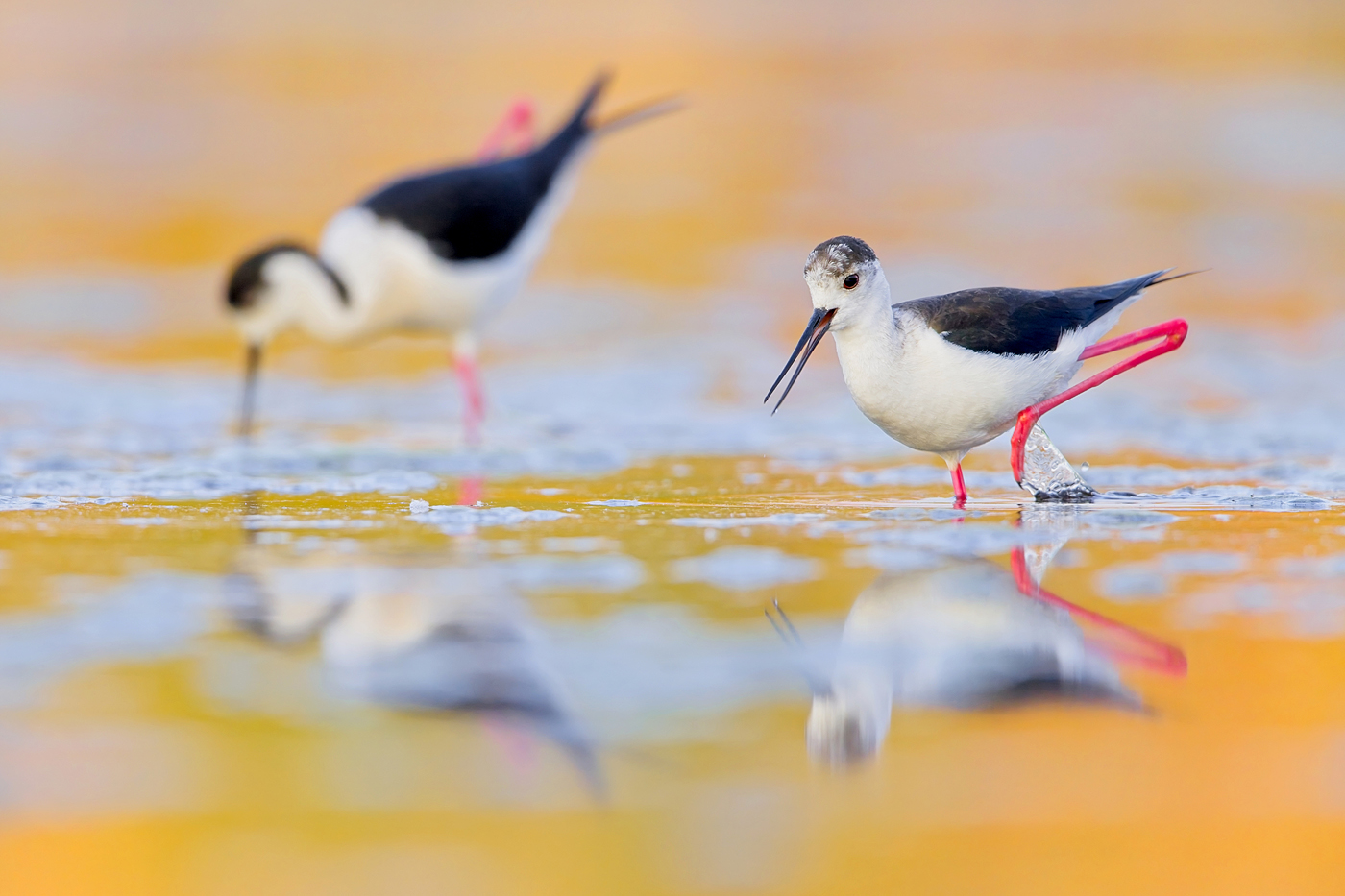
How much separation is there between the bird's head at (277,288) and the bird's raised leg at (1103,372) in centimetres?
317

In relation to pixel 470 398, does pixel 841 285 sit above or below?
below

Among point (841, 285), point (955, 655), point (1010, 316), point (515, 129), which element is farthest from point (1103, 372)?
point (515, 129)

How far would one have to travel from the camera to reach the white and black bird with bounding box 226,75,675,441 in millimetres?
6914

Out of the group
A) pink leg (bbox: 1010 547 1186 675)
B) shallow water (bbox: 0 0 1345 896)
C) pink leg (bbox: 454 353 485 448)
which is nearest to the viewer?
shallow water (bbox: 0 0 1345 896)

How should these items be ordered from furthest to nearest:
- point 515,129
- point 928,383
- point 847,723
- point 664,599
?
point 515,129
point 928,383
point 664,599
point 847,723

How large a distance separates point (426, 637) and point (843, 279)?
62.1 inches

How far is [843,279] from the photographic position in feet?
14.3

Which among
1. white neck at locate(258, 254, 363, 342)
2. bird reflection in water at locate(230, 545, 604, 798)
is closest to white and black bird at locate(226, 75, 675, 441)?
white neck at locate(258, 254, 363, 342)

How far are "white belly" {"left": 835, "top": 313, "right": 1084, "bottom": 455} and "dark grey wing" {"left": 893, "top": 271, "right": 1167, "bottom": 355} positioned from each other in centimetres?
3

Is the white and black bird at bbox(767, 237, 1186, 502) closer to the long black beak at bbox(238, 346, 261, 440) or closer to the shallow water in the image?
the shallow water

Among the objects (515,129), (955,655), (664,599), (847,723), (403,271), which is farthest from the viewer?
(515,129)

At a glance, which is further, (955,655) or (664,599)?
(664,599)

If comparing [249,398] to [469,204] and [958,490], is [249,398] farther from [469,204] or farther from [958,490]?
[958,490]

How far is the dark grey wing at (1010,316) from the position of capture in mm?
4539
